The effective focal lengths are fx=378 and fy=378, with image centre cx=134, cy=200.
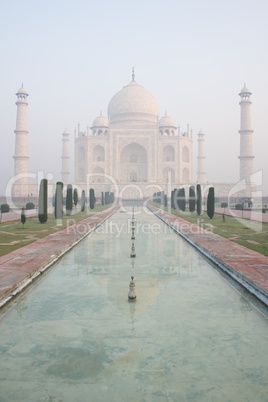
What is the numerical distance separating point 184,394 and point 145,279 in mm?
2916

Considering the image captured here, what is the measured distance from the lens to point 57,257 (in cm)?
646

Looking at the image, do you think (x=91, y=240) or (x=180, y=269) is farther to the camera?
(x=91, y=240)

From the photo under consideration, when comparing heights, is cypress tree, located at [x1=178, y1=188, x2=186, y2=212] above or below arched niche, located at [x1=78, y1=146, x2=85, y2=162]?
below

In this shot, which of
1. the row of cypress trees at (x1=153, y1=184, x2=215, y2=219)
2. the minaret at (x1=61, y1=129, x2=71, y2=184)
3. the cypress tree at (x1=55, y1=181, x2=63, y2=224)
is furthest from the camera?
the minaret at (x1=61, y1=129, x2=71, y2=184)

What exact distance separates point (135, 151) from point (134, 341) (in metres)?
44.2

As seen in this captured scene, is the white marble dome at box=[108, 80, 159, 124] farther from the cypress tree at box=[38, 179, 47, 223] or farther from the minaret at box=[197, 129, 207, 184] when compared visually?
the cypress tree at box=[38, 179, 47, 223]

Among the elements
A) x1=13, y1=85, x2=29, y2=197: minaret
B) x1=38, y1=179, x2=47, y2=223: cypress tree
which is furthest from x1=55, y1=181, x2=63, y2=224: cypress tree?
x1=13, y1=85, x2=29, y2=197: minaret

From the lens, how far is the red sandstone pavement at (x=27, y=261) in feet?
14.3

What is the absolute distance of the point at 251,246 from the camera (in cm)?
746

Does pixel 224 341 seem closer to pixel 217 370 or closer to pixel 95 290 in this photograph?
pixel 217 370

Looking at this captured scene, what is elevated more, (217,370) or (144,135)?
(144,135)

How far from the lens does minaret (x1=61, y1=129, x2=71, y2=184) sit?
4772 centimetres

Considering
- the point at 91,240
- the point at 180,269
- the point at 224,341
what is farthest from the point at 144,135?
the point at 224,341

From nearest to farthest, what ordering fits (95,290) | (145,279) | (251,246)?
(95,290)
(145,279)
(251,246)
